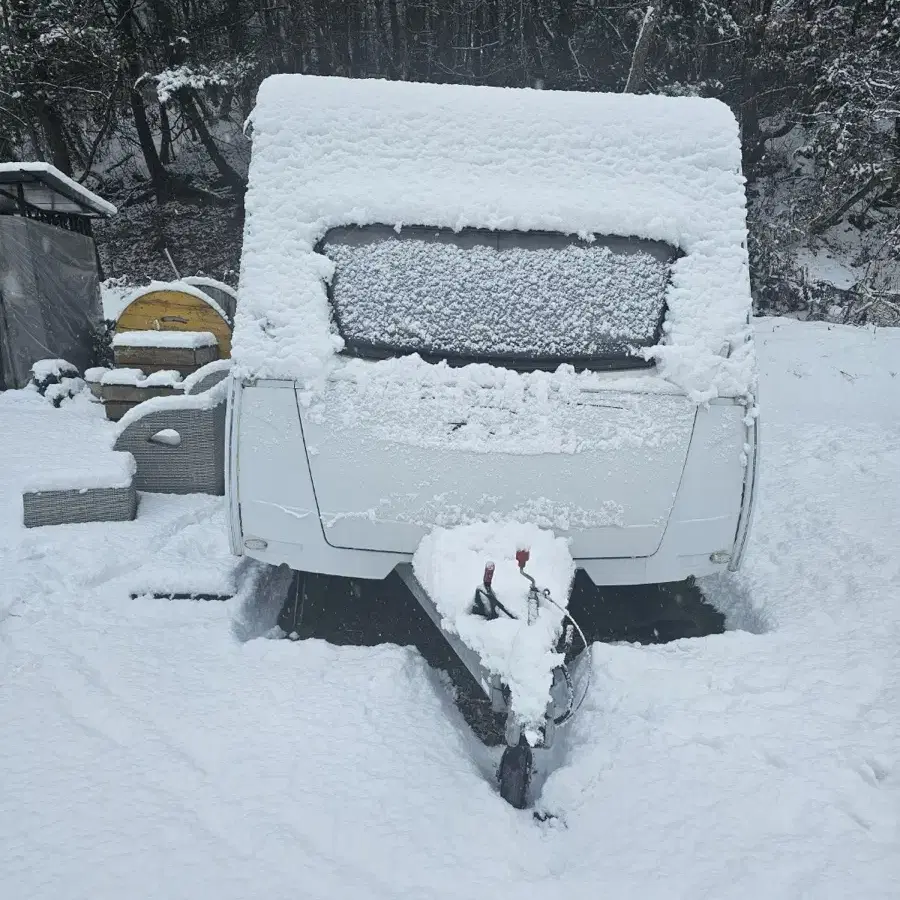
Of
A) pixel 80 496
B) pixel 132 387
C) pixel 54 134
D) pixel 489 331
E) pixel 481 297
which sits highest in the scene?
pixel 54 134

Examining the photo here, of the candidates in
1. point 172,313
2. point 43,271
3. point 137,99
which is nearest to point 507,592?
point 172,313

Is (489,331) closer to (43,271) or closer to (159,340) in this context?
(159,340)

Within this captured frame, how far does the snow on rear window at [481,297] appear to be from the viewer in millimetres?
2959

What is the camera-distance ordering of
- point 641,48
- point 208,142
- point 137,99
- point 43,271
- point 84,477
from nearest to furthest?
point 84,477 → point 43,271 → point 641,48 → point 137,99 → point 208,142

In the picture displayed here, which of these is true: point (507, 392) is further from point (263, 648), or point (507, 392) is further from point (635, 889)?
point (635, 889)

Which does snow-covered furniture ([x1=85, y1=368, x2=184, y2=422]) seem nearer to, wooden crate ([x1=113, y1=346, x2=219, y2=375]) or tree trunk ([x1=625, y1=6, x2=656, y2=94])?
wooden crate ([x1=113, y1=346, x2=219, y2=375])

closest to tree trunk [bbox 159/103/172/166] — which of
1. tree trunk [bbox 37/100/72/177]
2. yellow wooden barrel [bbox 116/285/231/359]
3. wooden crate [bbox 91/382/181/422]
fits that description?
tree trunk [bbox 37/100/72/177]

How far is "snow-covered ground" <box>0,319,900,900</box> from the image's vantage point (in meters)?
1.96

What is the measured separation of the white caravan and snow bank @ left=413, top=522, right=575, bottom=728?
4.9 inches

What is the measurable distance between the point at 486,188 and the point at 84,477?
9.71 feet

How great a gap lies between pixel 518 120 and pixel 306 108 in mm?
950

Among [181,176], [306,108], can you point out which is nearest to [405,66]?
[181,176]

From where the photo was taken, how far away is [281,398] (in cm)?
282

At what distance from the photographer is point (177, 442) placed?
4691mm
